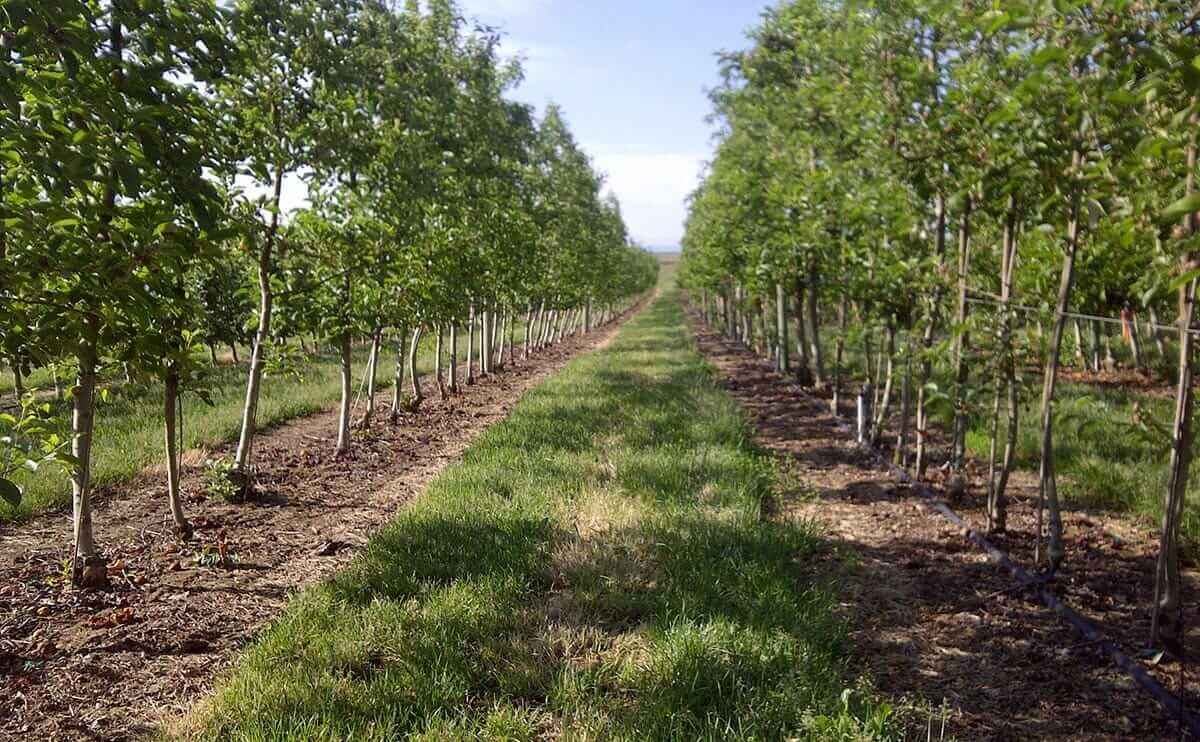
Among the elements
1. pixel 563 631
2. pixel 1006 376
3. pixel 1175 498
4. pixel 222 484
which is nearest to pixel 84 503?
pixel 222 484

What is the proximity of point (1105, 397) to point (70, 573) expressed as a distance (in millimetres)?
15301

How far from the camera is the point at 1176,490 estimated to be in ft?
13.9

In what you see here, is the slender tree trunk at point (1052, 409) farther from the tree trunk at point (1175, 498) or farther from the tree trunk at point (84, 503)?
the tree trunk at point (84, 503)

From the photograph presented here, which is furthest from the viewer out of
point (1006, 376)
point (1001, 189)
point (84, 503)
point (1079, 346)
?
point (1079, 346)

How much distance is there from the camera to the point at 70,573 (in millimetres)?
5098

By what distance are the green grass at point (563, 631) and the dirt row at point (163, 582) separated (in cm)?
45

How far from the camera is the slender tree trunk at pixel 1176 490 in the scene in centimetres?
415

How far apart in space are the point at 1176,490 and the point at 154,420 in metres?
11.5

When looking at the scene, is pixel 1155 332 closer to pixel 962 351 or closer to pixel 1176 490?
pixel 962 351

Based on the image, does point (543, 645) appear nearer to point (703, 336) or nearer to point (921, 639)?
point (921, 639)

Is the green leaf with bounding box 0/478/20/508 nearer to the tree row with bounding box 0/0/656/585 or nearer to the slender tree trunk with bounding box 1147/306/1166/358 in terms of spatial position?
the tree row with bounding box 0/0/656/585

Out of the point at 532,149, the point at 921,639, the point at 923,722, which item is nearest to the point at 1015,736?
the point at 923,722

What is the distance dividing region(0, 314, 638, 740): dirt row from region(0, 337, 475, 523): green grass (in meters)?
0.28

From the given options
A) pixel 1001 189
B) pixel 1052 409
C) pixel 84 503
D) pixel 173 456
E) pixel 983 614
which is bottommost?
pixel 983 614
